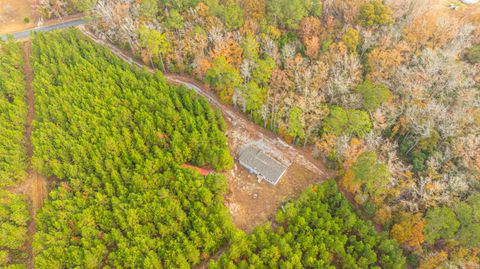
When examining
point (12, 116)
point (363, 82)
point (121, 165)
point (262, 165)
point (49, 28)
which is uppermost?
point (49, 28)

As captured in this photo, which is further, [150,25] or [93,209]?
[150,25]

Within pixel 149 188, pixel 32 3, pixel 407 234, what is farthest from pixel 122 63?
pixel 407 234

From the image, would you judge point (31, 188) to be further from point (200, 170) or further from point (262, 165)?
point (262, 165)

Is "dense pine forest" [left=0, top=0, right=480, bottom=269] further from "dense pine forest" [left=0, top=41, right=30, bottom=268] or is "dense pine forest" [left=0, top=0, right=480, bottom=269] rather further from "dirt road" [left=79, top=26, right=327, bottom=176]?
"dirt road" [left=79, top=26, right=327, bottom=176]

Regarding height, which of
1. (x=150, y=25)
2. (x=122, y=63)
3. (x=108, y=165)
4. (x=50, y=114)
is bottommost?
(x=108, y=165)

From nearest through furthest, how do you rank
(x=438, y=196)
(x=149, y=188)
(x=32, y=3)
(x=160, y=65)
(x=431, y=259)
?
(x=431, y=259) < (x=438, y=196) < (x=149, y=188) < (x=160, y=65) < (x=32, y=3)

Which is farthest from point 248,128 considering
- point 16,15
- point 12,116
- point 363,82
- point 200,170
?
point 16,15

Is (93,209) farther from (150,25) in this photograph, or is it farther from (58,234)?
(150,25)
